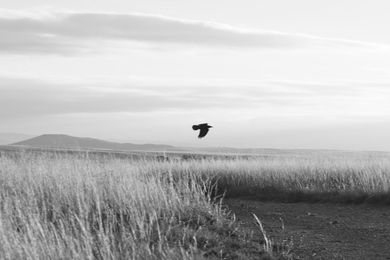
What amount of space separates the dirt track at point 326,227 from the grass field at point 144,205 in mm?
649

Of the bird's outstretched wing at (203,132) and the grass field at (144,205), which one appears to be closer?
the grass field at (144,205)

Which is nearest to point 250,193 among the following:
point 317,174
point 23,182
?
point 317,174

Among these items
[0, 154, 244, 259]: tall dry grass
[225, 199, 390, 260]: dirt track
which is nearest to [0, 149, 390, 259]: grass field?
[0, 154, 244, 259]: tall dry grass

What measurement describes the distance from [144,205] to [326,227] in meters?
3.46

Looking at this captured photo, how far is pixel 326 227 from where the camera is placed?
10.8 metres

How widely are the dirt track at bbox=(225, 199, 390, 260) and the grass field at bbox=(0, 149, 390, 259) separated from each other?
2.13 feet

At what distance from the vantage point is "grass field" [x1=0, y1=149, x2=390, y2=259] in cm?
680

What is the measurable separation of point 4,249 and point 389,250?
5.62 metres

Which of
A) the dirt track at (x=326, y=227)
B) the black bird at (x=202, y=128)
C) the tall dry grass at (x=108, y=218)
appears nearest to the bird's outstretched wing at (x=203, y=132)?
the black bird at (x=202, y=128)

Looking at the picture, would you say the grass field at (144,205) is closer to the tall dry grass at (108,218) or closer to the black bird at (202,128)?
the tall dry grass at (108,218)

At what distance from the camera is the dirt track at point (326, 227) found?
28.1ft

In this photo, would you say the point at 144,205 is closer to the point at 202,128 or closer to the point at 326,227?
the point at 202,128

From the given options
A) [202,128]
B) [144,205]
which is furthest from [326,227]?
[202,128]

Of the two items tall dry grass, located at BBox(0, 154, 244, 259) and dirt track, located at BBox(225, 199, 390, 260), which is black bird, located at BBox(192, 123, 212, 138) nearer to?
tall dry grass, located at BBox(0, 154, 244, 259)
